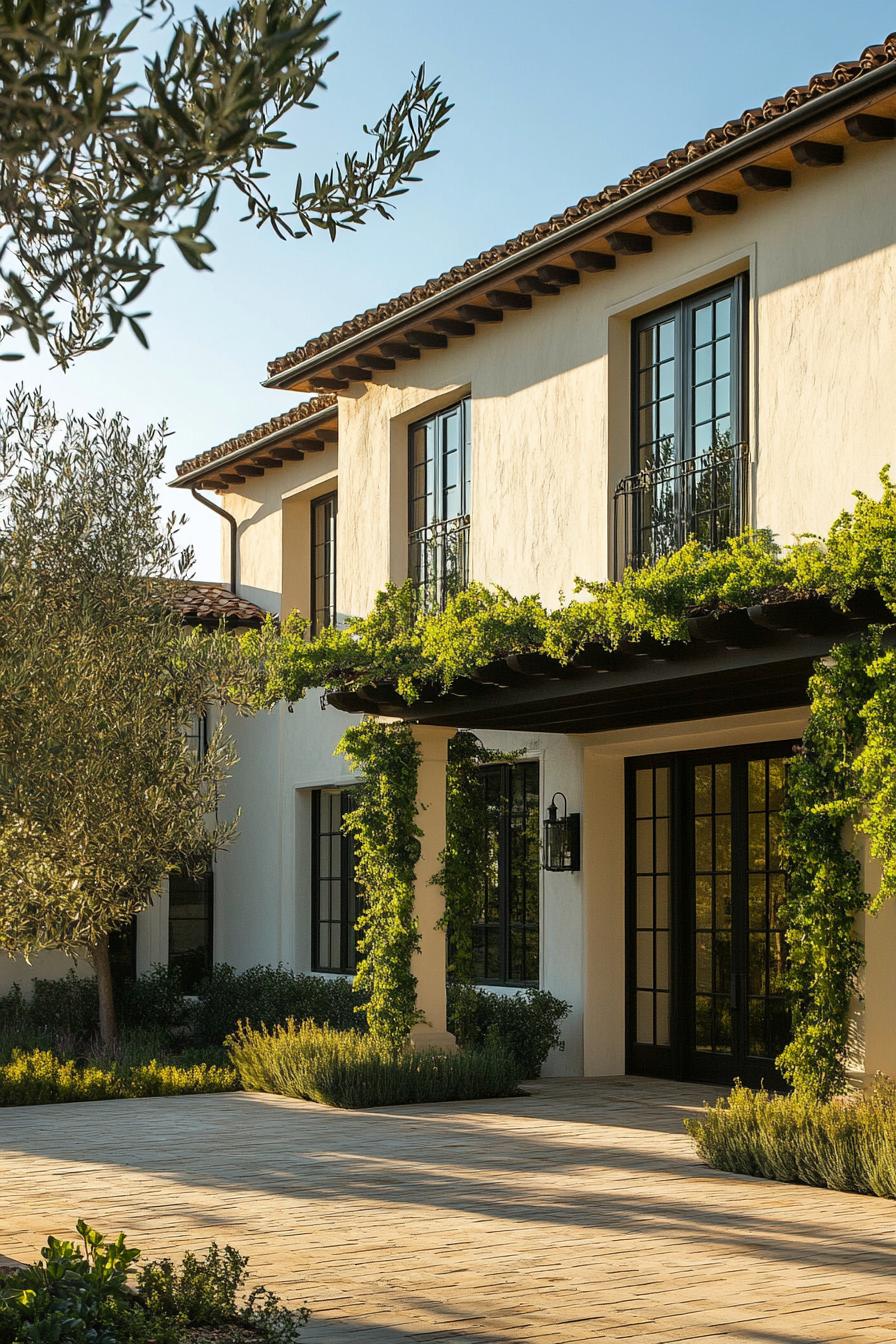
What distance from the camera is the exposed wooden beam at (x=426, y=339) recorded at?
49.7 feet

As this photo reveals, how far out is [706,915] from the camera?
1397 centimetres

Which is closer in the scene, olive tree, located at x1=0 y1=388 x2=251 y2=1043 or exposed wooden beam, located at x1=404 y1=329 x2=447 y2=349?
olive tree, located at x1=0 y1=388 x2=251 y2=1043

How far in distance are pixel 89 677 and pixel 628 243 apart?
5.86 m

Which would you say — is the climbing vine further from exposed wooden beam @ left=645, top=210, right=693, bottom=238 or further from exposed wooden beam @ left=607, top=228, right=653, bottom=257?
exposed wooden beam @ left=607, top=228, right=653, bottom=257

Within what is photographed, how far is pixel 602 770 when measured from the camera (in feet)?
48.7

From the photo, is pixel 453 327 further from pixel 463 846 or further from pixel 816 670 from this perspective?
pixel 816 670

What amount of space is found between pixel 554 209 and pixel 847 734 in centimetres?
544

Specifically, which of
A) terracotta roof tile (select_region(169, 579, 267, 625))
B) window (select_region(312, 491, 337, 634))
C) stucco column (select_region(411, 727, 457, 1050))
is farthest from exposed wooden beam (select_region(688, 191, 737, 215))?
terracotta roof tile (select_region(169, 579, 267, 625))

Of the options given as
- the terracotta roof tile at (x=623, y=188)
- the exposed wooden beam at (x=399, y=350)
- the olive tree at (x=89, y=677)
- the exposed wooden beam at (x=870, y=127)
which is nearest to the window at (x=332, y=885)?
the terracotta roof tile at (x=623, y=188)

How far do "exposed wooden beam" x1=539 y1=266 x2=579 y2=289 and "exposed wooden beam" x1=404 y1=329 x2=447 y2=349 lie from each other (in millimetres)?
1835

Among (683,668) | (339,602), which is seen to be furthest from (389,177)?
(339,602)

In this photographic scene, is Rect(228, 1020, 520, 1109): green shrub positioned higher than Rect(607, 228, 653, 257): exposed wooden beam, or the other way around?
Rect(607, 228, 653, 257): exposed wooden beam

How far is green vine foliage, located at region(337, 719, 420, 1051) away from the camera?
1371 centimetres

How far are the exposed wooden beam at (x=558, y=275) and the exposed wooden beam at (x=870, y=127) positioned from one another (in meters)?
3.30
